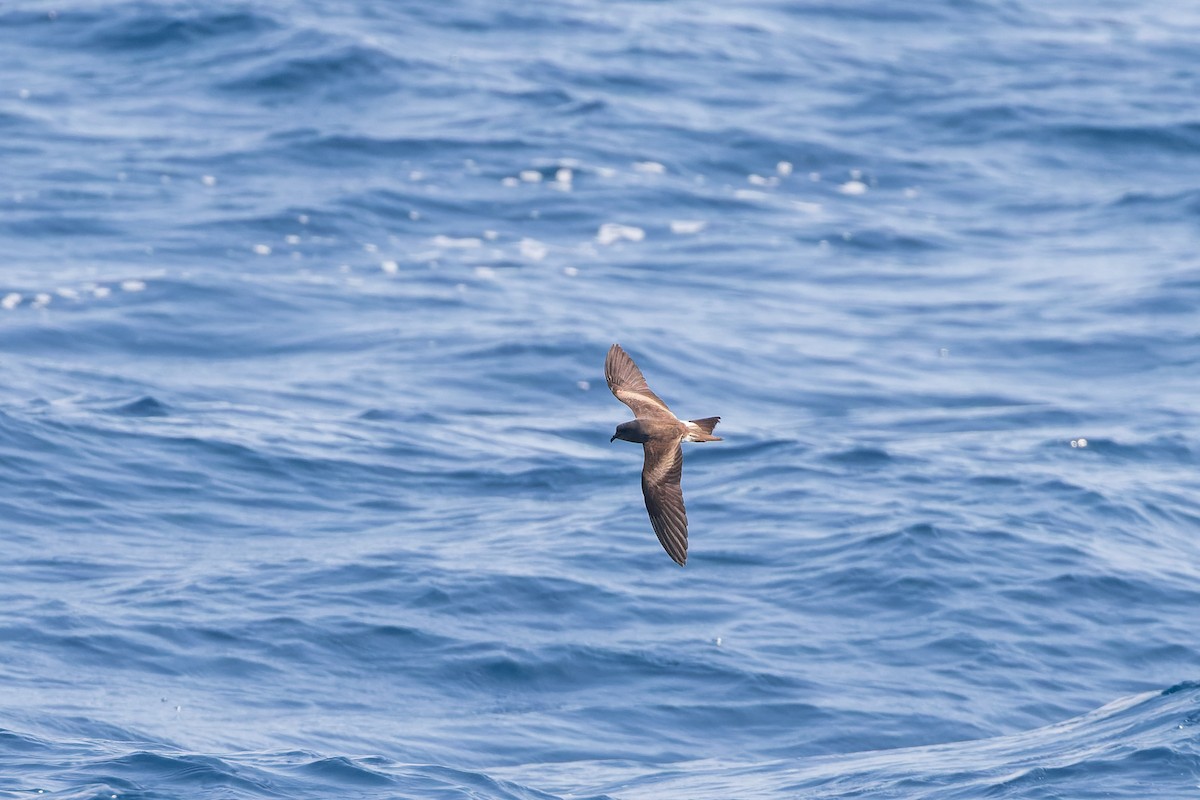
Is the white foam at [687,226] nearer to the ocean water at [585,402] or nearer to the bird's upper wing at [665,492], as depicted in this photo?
the ocean water at [585,402]

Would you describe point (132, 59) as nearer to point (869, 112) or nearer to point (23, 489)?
point (869, 112)

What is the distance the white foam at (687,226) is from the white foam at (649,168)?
137cm

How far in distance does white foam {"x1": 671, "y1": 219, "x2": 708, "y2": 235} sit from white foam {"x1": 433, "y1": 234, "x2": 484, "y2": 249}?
2.49 metres

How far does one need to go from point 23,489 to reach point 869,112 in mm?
15020

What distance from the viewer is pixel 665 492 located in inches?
408

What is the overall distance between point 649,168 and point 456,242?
347 cm

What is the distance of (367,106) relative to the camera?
2736 centimetres

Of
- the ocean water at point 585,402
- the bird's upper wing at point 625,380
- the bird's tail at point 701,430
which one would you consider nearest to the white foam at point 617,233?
the ocean water at point 585,402

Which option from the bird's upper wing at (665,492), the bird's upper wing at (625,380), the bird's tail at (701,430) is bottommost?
the bird's upper wing at (665,492)

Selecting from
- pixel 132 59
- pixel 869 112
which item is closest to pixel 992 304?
pixel 869 112

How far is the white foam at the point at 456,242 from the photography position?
→ 23359 millimetres

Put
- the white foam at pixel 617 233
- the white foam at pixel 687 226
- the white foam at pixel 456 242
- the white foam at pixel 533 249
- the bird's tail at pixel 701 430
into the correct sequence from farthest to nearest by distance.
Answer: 1. the white foam at pixel 687 226
2. the white foam at pixel 617 233
3. the white foam at pixel 456 242
4. the white foam at pixel 533 249
5. the bird's tail at pixel 701 430

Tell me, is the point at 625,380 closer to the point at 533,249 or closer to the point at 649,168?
the point at 533,249

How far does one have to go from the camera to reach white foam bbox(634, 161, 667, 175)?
84.2 ft
